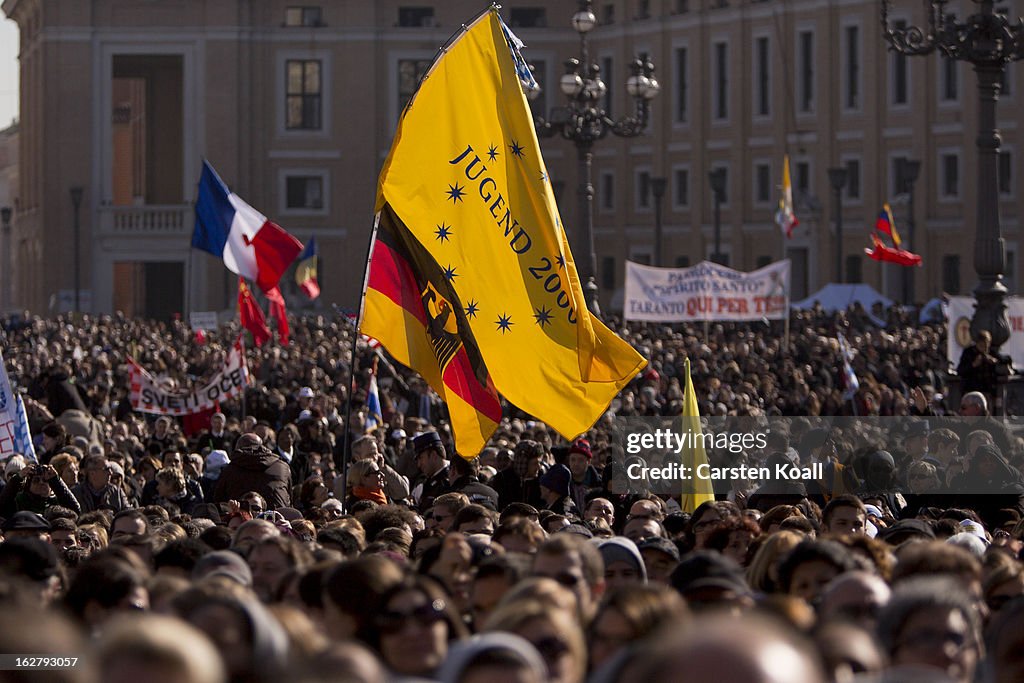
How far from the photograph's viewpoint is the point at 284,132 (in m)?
61.8

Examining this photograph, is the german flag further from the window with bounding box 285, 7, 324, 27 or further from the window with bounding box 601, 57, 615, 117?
the window with bounding box 285, 7, 324, 27

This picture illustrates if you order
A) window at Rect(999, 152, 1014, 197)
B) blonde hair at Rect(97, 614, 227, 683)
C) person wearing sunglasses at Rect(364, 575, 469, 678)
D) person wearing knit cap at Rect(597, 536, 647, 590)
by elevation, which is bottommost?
person wearing knit cap at Rect(597, 536, 647, 590)

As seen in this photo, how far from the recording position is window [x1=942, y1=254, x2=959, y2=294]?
51.3 meters

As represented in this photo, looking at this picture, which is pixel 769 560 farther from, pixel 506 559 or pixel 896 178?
pixel 896 178

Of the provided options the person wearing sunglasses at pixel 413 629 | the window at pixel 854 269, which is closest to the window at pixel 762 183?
the window at pixel 854 269

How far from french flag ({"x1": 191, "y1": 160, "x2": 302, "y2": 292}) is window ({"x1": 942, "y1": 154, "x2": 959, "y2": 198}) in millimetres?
33625

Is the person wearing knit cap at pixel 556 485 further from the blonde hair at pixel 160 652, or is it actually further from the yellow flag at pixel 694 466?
the blonde hair at pixel 160 652

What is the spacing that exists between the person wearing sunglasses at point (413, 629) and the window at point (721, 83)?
53.3 meters

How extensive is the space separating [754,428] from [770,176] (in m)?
43.0

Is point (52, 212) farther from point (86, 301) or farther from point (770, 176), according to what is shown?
point (770, 176)

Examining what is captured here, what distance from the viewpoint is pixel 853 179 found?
179ft

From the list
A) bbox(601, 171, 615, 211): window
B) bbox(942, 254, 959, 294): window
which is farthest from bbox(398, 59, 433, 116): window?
bbox(942, 254, 959, 294): window

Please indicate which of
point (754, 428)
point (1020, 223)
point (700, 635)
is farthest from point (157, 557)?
point (1020, 223)

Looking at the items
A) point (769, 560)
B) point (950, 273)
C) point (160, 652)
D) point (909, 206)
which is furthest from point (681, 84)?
point (160, 652)
